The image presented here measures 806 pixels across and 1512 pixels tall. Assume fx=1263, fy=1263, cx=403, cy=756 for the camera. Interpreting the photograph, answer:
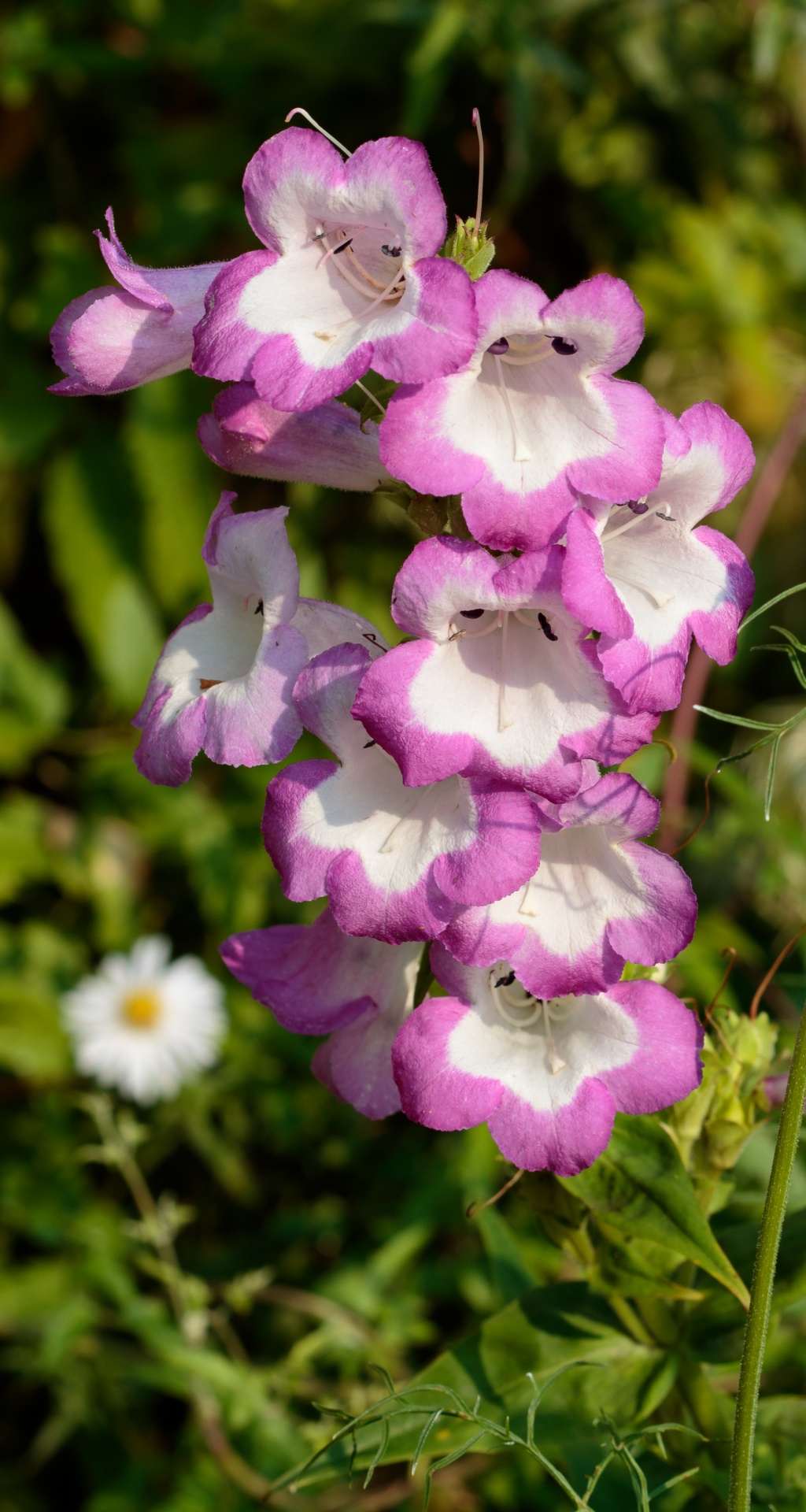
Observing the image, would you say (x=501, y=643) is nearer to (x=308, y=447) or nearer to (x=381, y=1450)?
(x=308, y=447)

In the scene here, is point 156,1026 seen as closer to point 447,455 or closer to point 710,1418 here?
point 710,1418

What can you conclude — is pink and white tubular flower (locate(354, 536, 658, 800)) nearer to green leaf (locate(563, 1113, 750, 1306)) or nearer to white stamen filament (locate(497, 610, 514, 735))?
white stamen filament (locate(497, 610, 514, 735))

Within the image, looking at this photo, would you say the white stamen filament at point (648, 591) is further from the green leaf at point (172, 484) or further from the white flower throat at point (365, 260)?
the green leaf at point (172, 484)

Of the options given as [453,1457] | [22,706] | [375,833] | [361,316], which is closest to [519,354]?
[361,316]

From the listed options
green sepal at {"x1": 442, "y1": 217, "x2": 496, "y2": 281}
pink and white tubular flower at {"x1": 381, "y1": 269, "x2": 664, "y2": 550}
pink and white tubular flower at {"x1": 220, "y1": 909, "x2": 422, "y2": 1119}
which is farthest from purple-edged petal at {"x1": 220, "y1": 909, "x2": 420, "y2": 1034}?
green sepal at {"x1": 442, "y1": 217, "x2": 496, "y2": 281}

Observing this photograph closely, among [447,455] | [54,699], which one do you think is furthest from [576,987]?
[54,699]

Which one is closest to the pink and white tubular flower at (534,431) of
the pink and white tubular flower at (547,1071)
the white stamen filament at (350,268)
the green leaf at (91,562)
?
the white stamen filament at (350,268)

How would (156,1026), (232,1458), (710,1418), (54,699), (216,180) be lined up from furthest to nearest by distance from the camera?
(216,180), (54,699), (156,1026), (232,1458), (710,1418)
